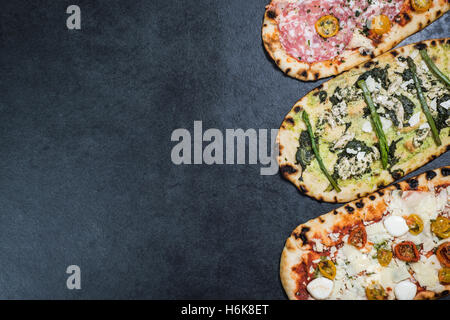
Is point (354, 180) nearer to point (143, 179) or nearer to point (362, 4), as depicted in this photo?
point (362, 4)

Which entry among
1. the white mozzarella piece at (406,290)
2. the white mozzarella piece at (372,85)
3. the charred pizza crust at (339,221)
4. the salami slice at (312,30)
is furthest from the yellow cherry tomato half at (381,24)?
the white mozzarella piece at (406,290)

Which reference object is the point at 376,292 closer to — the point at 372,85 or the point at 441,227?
the point at 441,227

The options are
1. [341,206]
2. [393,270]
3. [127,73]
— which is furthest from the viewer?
[127,73]

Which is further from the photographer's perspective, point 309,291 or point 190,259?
point 190,259

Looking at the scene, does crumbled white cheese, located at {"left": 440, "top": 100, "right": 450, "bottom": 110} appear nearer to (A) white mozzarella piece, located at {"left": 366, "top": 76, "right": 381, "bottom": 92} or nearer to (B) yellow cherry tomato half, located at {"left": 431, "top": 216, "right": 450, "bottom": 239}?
(A) white mozzarella piece, located at {"left": 366, "top": 76, "right": 381, "bottom": 92}

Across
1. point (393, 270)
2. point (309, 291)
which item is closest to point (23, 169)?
point (309, 291)

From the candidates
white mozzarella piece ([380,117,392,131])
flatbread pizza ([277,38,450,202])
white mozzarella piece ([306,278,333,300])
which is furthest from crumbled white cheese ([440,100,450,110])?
white mozzarella piece ([306,278,333,300])

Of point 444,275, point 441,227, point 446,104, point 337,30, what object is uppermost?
point 337,30

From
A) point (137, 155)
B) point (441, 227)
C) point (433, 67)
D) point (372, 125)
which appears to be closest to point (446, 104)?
point (433, 67)
